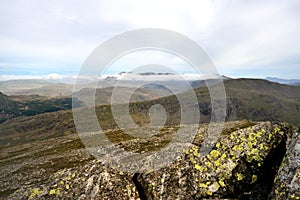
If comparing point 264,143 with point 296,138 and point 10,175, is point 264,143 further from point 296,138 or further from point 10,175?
point 10,175

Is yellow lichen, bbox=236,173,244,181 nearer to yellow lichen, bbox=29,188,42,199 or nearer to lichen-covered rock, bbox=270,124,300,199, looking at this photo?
lichen-covered rock, bbox=270,124,300,199

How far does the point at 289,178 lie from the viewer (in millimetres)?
9469

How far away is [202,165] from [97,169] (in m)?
5.14

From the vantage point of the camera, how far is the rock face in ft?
35.0

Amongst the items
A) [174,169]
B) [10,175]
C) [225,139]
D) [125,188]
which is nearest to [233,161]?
[225,139]

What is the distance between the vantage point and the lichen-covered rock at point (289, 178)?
353 inches

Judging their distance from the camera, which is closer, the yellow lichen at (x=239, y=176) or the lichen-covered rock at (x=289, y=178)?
the lichen-covered rock at (x=289, y=178)

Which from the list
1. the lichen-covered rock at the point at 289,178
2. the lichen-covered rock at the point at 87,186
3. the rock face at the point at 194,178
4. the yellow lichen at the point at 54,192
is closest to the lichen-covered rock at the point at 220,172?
the rock face at the point at 194,178

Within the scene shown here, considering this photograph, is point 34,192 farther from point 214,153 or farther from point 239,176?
point 239,176

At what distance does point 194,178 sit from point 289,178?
13.0ft

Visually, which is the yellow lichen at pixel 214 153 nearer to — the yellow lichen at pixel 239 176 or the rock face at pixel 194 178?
the rock face at pixel 194 178

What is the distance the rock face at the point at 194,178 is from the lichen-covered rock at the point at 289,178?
0.05 metres

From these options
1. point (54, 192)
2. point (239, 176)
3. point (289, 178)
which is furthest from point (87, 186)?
point (289, 178)

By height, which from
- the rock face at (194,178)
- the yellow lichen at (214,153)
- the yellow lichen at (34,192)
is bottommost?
the yellow lichen at (34,192)
